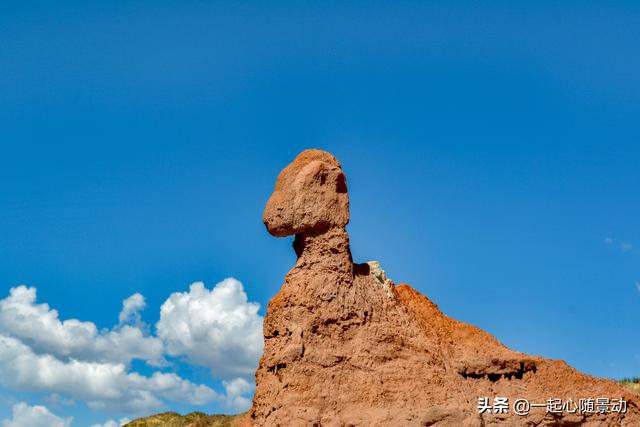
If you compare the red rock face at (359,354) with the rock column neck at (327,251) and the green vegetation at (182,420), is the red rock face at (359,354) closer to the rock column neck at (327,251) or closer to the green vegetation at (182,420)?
the rock column neck at (327,251)

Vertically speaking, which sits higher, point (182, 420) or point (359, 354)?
point (182, 420)

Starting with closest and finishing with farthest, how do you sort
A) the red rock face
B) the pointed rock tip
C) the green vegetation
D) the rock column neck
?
the red rock face < the rock column neck < the pointed rock tip < the green vegetation

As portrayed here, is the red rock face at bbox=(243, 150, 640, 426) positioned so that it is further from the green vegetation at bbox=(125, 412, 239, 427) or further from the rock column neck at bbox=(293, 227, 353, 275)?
the green vegetation at bbox=(125, 412, 239, 427)

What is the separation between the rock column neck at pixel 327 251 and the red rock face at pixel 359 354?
0.02 meters

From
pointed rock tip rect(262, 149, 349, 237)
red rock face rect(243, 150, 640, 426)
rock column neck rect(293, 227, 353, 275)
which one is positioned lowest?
red rock face rect(243, 150, 640, 426)

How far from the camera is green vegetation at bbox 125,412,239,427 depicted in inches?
1372

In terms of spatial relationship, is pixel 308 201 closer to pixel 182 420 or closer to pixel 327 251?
pixel 327 251

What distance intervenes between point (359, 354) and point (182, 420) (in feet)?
71.2

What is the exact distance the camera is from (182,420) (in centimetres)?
3572

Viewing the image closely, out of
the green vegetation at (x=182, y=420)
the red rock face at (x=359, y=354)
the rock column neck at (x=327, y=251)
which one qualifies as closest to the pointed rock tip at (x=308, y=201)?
the red rock face at (x=359, y=354)

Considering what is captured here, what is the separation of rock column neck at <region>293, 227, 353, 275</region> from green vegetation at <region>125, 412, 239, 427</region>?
19274 millimetres

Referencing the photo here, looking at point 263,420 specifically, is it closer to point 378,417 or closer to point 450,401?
point 378,417

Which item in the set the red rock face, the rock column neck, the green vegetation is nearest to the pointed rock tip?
the red rock face

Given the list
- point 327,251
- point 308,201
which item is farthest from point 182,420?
point 308,201
